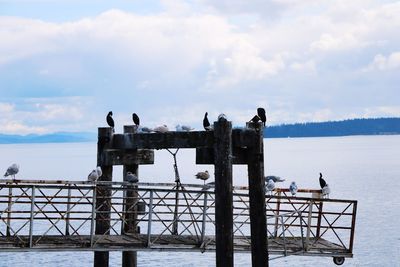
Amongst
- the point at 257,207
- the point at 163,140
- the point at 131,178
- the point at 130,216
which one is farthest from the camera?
the point at 130,216

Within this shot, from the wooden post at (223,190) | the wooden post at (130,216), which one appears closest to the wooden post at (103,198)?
the wooden post at (130,216)

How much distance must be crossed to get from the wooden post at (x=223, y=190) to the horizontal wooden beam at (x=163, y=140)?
347 mm

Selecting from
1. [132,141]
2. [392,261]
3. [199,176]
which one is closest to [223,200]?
[132,141]

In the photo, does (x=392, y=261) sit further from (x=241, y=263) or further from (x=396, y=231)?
(x=396, y=231)

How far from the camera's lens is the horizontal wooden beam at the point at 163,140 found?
16328 millimetres

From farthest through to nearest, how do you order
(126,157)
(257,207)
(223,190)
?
1. (126,157)
2. (257,207)
3. (223,190)

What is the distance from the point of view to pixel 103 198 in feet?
60.0

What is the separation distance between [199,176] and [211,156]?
333 inches

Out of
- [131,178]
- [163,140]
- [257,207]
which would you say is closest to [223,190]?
[257,207]

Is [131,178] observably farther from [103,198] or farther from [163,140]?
[163,140]

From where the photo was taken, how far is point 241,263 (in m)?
33.8

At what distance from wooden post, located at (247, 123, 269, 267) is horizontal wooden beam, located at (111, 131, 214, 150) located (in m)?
0.94

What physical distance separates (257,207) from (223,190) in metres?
0.96

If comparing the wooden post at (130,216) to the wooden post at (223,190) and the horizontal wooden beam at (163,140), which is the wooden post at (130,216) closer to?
the horizontal wooden beam at (163,140)
